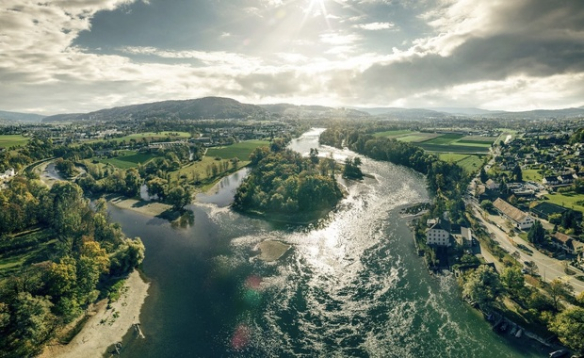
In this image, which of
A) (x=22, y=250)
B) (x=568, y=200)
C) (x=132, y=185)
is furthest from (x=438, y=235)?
(x=132, y=185)

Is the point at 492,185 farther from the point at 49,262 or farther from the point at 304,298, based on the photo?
the point at 49,262

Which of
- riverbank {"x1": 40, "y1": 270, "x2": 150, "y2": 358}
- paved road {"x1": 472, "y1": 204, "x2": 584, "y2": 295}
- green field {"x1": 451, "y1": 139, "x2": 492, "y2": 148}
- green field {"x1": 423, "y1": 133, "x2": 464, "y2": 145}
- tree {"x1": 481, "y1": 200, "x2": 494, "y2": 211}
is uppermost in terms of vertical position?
green field {"x1": 423, "y1": 133, "x2": 464, "y2": 145}

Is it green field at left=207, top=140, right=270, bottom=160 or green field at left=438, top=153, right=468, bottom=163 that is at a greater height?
green field at left=207, top=140, right=270, bottom=160

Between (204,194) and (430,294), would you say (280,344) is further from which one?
(204,194)

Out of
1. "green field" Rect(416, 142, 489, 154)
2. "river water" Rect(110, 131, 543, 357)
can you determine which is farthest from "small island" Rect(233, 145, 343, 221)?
"green field" Rect(416, 142, 489, 154)

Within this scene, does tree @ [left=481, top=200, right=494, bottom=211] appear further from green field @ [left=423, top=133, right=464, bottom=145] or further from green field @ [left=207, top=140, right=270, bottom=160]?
green field @ [left=423, top=133, right=464, bottom=145]

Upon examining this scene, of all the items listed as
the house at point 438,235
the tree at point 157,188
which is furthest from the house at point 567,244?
the tree at point 157,188

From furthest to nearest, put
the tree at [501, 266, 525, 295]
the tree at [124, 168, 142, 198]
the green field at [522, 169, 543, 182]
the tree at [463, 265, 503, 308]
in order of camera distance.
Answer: the green field at [522, 169, 543, 182], the tree at [124, 168, 142, 198], the tree at [501, 266, 525, 295], the tree at [463, 265, 503, 308]
